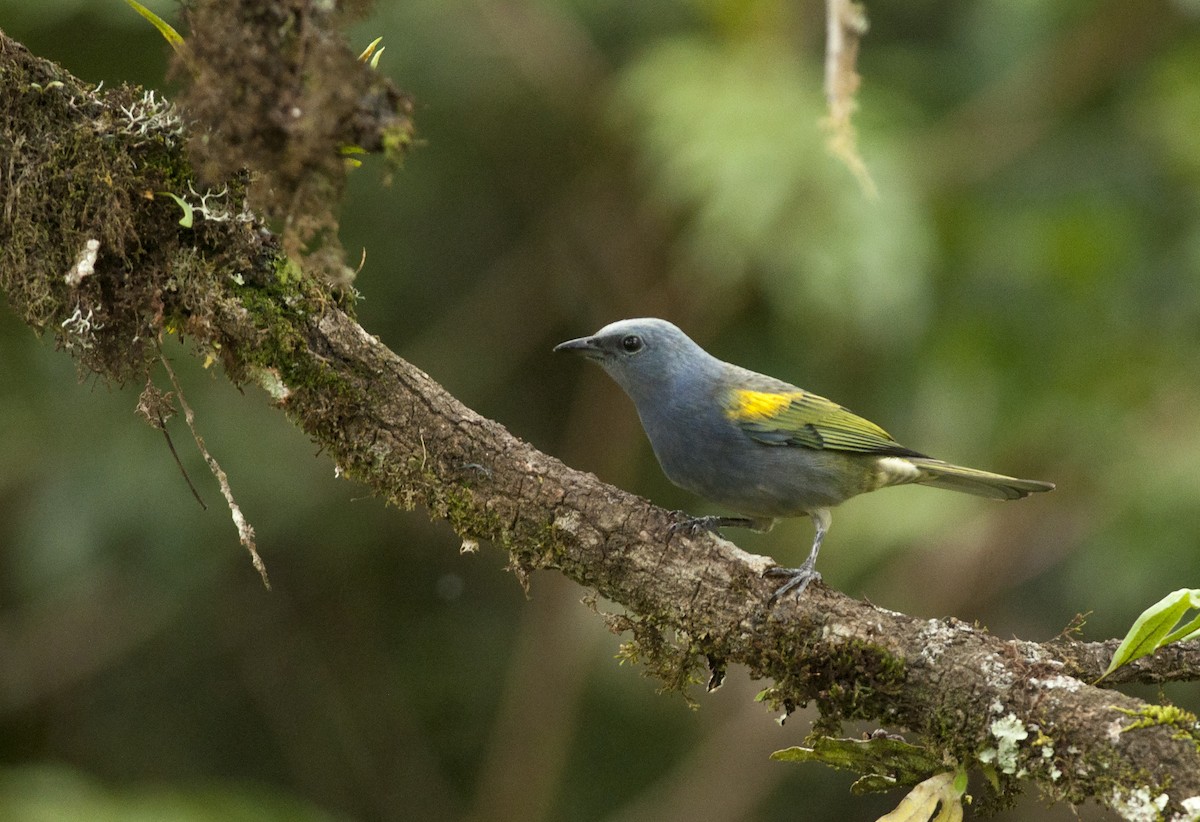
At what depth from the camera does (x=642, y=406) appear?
4875 millimetres

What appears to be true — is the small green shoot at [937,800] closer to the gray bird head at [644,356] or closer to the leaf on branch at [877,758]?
the leaf on branch at [877,758]

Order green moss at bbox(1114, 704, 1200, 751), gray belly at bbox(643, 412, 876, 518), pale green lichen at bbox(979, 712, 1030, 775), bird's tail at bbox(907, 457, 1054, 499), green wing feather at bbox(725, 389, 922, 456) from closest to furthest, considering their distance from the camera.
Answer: green moss at bbox(1114, 704, 1200, 751)
pale green lichen at bbox(979, 712, 1030, 775)
gray belly at bbox(643, 412, 876, 518)
green wing feather at bbox(725, 389, 922, 456)
bird's tail at bbox(907, 457, 1054, 499)

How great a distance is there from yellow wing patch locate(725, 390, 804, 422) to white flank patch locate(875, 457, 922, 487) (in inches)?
17.8

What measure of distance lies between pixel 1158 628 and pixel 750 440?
1.76 meters

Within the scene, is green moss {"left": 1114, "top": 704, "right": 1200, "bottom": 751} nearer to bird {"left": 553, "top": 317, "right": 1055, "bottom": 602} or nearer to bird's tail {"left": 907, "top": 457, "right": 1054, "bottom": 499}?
bird {"left": 553, "top": 317, "right": 1055, "bottom": 602}

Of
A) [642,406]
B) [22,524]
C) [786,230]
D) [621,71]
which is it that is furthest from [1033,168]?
[22,524]

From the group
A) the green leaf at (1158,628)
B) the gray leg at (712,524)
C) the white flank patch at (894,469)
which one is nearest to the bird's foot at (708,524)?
the gray leg at (712,524)

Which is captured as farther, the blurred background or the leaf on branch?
the blurred background

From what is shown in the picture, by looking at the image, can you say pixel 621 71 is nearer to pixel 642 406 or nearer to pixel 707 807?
pixel 642 406

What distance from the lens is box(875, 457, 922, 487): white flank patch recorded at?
499 centimetres

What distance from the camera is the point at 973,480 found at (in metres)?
4.95

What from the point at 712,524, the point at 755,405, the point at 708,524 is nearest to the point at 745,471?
the point at 755,405

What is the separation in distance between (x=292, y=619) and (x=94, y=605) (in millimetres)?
1316

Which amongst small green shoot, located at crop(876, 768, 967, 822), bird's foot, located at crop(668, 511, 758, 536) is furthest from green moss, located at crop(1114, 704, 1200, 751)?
bird's foot, located at crop(668, 511, 758, 536)
